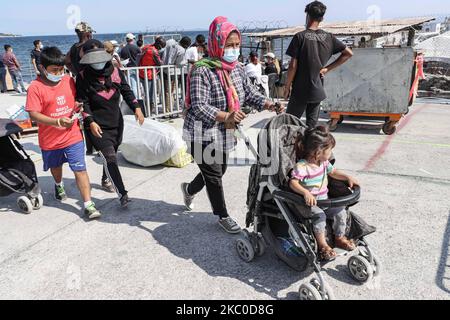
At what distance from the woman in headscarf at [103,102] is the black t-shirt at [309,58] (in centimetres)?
200

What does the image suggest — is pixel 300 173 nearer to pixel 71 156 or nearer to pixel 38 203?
pixel 71 156

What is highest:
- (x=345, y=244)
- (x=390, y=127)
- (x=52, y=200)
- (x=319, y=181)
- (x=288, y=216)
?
(x=319, y=181)

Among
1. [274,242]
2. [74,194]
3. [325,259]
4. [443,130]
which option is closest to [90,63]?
[74,194]

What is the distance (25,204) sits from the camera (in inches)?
165

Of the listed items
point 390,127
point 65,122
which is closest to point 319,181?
point 65,122

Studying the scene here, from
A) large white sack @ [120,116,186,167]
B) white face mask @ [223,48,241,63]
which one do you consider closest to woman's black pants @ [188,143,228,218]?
white face mask @ [223,48,241,63]

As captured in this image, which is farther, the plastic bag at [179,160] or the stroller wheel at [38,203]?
the plastic bag at [179,160]

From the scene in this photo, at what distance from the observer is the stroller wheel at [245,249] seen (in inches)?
123

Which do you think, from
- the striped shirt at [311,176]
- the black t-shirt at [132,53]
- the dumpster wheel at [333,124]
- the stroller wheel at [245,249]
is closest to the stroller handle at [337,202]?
the striped shirt at [311,176]

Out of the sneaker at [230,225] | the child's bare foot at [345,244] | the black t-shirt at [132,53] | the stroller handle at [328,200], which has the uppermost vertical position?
the black t-shirt at [132,53]

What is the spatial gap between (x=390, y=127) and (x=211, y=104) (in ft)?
16.4

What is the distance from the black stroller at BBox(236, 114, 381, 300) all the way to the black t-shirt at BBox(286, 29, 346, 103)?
1799 millimetres

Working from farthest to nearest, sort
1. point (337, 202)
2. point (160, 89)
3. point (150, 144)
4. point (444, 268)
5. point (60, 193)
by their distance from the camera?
point (160, 89), point (150, 144), point (60, 193), point (444, 268), point (337, 202)

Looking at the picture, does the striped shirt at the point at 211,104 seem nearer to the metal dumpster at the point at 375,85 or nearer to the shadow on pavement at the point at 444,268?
the shadow on pavement at the point at 444,268
